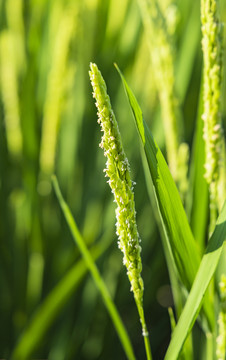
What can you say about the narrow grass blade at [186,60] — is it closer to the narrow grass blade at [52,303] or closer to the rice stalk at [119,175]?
the narrow grass blade at [52,303]

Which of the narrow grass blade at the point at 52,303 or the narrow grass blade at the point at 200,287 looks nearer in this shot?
the narrow grass blade at the point at 200,287

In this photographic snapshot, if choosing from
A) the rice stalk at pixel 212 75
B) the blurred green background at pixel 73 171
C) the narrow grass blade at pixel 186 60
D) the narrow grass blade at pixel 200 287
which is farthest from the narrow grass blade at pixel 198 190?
the narrow grass blade at pixel 186 60

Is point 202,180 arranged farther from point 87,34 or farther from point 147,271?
point 87,34

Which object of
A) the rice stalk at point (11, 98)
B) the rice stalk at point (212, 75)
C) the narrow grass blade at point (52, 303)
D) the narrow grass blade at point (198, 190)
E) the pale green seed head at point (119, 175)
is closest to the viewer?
the pale green seed head at point (119, 175)

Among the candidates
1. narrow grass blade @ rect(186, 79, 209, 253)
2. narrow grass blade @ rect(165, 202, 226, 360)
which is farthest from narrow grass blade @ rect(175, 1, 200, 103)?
narrow grass blade @ rect(165, 202, 226, 360)

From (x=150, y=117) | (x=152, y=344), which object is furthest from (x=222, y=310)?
(x=150, y=117)
